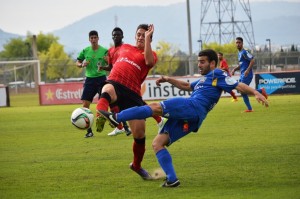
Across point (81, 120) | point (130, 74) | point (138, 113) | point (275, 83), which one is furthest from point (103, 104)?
point (275, 83)

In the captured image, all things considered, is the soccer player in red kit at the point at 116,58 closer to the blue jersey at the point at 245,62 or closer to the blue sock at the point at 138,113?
the blue sock at the point at 138,113

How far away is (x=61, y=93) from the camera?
1540 inches

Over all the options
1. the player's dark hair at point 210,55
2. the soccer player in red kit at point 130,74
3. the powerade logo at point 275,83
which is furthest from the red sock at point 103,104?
the powerade logo at point 275,83

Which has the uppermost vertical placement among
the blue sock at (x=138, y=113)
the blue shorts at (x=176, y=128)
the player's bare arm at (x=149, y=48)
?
the player's bare arm at (x=149, y=48)

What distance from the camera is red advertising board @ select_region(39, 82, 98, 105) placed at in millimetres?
38844

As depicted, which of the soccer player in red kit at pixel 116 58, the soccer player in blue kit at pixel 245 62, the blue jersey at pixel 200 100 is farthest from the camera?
the soccer player in blue kit at pixel 245 62

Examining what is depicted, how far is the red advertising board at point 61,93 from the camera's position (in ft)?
127

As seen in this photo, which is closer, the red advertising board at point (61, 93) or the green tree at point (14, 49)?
the red advertising board at point (61, 93)

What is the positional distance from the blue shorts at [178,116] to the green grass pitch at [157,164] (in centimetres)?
76

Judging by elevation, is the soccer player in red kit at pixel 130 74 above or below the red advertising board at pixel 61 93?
above

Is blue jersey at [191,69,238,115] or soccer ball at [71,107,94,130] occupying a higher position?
blue jersey at [191,69,238,115]

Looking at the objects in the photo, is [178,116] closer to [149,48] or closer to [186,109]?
[186,109]

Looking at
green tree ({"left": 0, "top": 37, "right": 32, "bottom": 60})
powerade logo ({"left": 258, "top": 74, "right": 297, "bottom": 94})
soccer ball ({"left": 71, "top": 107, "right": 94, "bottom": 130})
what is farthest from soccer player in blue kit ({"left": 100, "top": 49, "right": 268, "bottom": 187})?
green tree ({"left": 0, "top": 37, "right": 32, "bottom": 60})

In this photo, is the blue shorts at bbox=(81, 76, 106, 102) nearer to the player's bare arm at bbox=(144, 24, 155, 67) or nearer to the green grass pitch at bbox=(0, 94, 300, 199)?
Answer: the green grass pitch at bbox=(0, 94, 300, 199)
